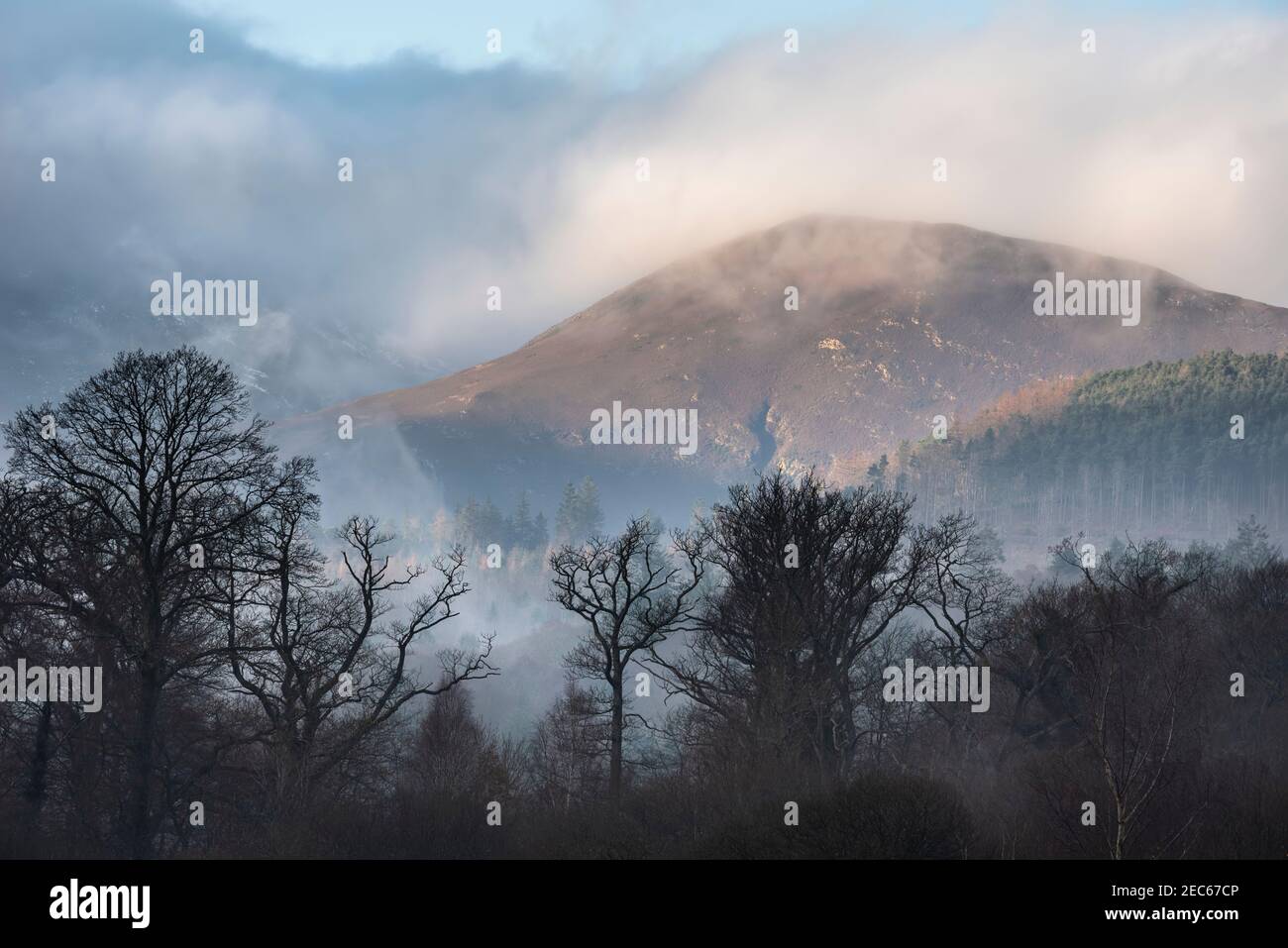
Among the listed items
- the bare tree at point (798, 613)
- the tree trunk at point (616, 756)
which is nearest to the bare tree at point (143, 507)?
the tree trunk at point (616, 756)

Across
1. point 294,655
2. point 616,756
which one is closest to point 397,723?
point 294,655

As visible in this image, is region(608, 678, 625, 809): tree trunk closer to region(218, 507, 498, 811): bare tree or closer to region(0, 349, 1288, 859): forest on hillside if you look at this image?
region(0, 349, 1288, 859): forest on hillside

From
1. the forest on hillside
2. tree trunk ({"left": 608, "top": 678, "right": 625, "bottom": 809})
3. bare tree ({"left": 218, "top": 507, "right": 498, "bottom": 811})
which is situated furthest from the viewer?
tree trunk ({"left": 608, "top": 678, "right": 625, "bottom": 809})

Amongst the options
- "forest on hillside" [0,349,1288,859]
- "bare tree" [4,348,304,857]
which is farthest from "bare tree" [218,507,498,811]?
"bare tree" [4,348,304,857]

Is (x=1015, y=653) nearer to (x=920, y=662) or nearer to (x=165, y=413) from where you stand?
(x=920, y=662)

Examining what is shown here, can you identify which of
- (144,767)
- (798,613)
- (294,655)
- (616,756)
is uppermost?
(798,613)

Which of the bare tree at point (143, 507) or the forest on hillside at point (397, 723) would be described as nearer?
the forest on hillside at point (397, 723)

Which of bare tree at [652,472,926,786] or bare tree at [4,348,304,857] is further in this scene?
bare tree at [652,472,926,786]

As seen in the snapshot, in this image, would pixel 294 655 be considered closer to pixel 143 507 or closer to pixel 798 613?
pixel 143 507

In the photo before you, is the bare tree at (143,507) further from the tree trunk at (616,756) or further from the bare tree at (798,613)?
the bare tree at (798,613)

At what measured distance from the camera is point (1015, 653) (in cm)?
5641

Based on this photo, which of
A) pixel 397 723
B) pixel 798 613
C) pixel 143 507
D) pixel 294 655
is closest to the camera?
pixel 143 507

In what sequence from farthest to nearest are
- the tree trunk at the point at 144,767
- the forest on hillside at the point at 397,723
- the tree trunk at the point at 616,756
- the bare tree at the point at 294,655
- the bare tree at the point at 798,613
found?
the bare tree at the point at 798,613 < the tree trunk at the point at 616,756 < the bare tree at the point at 294,655 < the tree trunk at the point at 144,767 < the forest on hillside at the point at 397,723

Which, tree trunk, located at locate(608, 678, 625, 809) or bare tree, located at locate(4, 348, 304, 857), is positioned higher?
bare tree, located at locate(4, 348, 304, 857)
